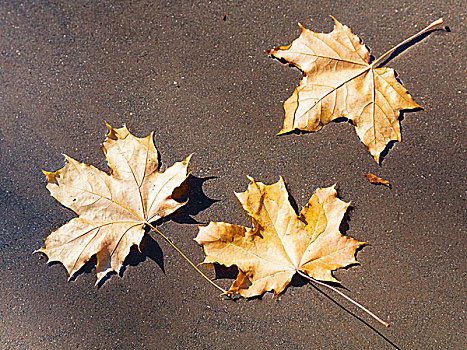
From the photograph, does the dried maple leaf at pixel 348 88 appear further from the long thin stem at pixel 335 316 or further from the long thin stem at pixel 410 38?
the long thin stem at pixel 335 316

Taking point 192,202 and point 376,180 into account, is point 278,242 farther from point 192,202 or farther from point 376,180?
point 376,180

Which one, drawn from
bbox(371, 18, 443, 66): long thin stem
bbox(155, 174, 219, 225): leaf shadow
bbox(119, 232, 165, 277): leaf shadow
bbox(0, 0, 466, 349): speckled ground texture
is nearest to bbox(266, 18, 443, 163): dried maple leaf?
bbox(371, 18, 443, 66): long thin stem

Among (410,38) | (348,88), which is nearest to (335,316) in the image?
(348,88)

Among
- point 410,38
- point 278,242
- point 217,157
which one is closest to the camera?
point 278,242

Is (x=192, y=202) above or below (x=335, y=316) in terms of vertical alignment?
above

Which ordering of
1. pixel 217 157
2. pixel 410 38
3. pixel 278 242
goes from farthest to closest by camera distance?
pixel 217 157 < pixel 410 38 < pixel 278 242

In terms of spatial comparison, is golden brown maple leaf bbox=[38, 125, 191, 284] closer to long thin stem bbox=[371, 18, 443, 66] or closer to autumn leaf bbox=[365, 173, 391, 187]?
autumn leaf bbox=[365, 173, 391, 187]

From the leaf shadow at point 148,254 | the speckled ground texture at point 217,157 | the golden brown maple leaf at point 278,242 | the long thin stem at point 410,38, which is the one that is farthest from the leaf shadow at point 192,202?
the long thin stem at point 410,38

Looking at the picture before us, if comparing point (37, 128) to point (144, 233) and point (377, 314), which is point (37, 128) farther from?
point (377, 314)
